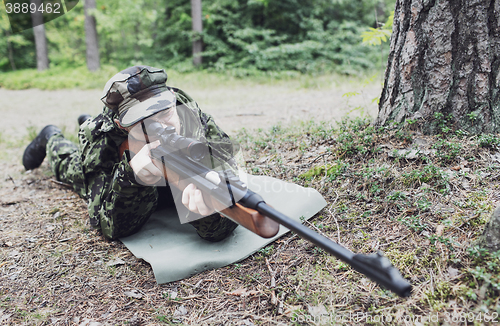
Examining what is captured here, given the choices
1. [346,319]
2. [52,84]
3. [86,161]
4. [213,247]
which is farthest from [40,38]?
[346,319]

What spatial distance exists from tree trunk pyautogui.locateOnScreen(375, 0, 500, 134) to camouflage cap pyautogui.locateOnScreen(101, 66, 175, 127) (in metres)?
1.99

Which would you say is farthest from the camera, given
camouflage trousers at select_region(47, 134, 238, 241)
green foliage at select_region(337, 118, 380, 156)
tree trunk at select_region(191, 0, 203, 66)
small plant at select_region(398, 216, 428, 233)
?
tree trunk at select_region(191, 0, 203, 66)

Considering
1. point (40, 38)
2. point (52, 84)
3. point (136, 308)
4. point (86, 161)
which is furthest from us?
point (40, 38)

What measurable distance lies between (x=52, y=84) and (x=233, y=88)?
930cm

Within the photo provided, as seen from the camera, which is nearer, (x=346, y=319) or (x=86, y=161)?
(x=346, y=319)

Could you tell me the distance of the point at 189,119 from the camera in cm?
268

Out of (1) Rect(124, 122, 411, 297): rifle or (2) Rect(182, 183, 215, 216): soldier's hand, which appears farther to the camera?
(2) Rect(182, 183, 215, 216): soldier's hand

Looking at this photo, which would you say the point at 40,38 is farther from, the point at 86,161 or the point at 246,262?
the point at 246,262

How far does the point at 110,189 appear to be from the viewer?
261 centimetres

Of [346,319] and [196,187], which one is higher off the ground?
[196,187]

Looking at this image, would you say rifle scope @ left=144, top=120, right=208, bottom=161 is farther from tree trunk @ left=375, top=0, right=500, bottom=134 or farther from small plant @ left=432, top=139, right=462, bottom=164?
tree trunk @ left=375, top=0, right=500, bottom=134

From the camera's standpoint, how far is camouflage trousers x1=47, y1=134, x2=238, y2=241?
2.45m

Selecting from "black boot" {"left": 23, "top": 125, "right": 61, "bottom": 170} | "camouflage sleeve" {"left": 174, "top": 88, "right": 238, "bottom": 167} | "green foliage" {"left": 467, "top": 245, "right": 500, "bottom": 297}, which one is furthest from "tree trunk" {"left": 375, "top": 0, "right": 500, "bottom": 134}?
"black boot" {"left": 23, "top": 125, "right": 61, "bottom": 170}

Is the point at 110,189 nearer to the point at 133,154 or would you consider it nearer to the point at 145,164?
the point at 133,154
